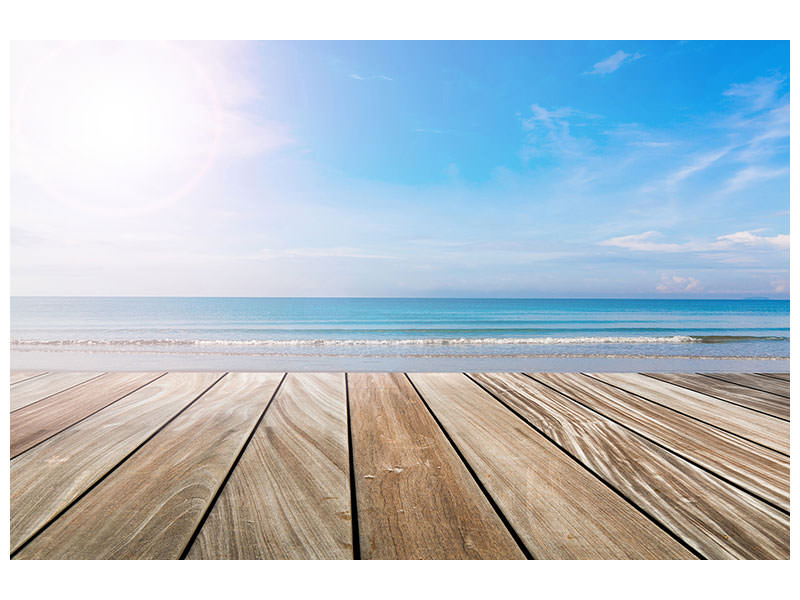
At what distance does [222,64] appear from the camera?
3.98m

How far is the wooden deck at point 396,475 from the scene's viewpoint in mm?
644

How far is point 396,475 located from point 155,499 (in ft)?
1.44

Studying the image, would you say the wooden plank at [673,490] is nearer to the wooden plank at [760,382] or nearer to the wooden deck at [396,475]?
the wooden deck at [396,475]

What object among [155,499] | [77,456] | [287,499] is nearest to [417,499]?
[287,499]

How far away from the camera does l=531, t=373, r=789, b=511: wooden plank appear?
2.82 ft

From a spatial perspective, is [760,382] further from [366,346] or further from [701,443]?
[366,346]

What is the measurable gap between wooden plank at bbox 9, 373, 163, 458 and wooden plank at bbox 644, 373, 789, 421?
208cm

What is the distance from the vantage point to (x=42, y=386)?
1641mm

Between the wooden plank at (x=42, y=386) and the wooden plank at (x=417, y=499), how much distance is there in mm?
1112

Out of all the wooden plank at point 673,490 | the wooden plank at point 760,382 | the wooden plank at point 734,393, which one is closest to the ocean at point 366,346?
the wooden plank at point 760,382
